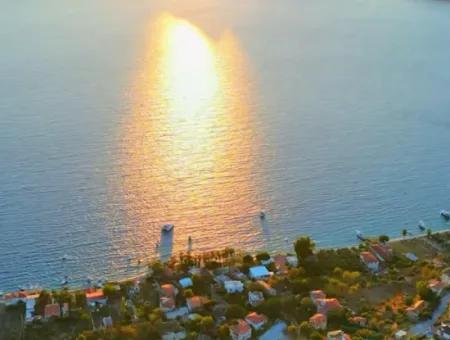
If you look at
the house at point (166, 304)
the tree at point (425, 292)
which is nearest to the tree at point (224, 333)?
the house at point (166, 304)

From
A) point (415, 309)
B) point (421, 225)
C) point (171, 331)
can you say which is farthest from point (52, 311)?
point (421, 225)

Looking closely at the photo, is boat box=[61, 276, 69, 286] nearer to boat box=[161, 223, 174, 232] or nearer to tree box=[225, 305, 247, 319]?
boat box=[161, 223, 174, 232]

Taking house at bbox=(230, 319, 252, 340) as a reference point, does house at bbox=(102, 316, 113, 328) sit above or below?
above

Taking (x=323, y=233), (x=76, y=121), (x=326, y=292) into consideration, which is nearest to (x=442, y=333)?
(x=326, y=292)

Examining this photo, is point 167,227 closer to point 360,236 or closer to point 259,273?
point 259,273

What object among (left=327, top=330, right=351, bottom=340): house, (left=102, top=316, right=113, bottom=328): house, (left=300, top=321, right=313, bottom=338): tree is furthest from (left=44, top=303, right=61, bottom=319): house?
(left=327, top=330, right=351, bottom=340): house

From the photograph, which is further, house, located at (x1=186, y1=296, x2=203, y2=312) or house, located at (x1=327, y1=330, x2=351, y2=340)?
house, located at (x1=186, y1=296, x2=203, y2=312)

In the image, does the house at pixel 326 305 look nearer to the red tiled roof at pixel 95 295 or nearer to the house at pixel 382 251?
the house at pixel 382 251
